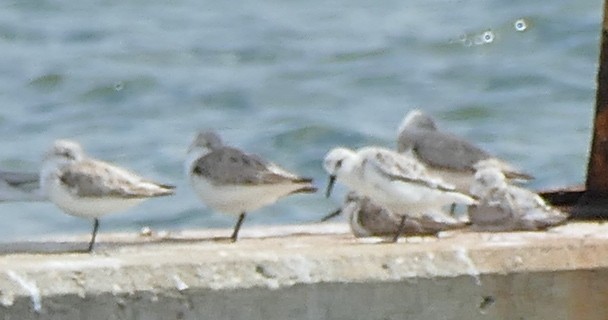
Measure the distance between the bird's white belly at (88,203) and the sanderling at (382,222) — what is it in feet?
3.13

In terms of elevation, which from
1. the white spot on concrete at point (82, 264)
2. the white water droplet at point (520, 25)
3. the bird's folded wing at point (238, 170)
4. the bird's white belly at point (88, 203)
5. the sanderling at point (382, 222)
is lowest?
the white water droplet at point (520, 25)

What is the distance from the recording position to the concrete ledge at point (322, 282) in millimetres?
6375

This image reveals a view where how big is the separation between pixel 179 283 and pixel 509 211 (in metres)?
2.10

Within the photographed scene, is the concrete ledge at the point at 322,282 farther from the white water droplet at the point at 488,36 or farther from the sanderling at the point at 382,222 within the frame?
the white water droplet at the point at 488,36

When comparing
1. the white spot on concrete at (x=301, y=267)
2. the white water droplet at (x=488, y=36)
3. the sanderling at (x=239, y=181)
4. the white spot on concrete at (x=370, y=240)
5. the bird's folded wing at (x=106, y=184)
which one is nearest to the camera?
Result: the white spot on concrete at (x=301, y=267)

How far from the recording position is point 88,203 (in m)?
8.10

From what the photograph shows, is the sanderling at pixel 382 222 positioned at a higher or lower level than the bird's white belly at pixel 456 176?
higher

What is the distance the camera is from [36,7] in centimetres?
2255

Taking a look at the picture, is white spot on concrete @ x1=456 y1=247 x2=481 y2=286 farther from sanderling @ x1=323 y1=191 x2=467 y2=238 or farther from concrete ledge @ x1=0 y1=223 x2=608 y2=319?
sanderling @ x1=323 y1=191 x2=467 y2=238

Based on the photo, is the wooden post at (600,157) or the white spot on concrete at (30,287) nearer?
the white spot on concrete at (30,287)

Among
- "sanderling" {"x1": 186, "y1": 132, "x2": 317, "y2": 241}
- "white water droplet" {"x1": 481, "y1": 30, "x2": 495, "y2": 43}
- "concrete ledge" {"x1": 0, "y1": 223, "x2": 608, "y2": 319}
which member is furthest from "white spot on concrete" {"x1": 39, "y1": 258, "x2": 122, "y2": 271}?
"white water droplet" {"x1": 481, "y1": 30, "x2": 495, "y2": 43}

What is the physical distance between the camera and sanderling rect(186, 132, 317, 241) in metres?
8.28

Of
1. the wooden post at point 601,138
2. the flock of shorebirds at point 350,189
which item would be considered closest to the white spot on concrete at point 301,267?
the flock of shorebirds at point 350,189

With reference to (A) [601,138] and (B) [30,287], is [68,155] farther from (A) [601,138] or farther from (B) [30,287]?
(A) [601,138]
